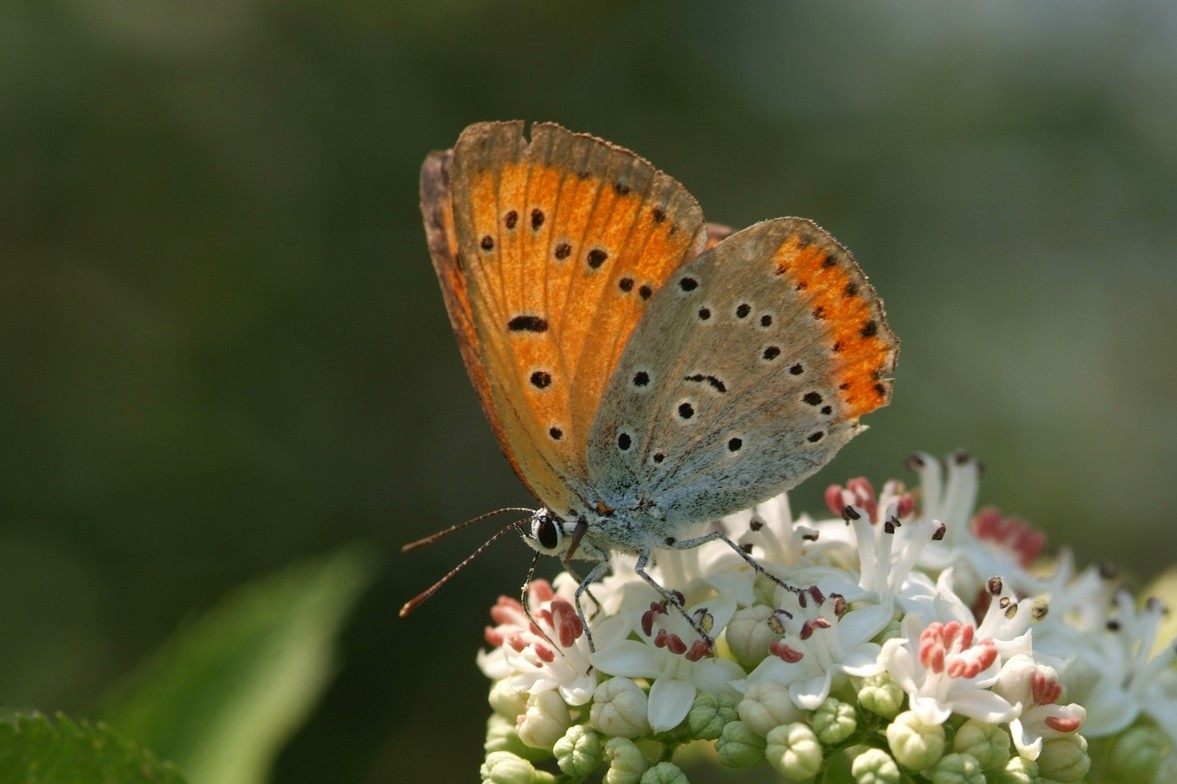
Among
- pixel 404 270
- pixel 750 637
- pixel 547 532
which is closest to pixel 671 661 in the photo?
pixel 750 637

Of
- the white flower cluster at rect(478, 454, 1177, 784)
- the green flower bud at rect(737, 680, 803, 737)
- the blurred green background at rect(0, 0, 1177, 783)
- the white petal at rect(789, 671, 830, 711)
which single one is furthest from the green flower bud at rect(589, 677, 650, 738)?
the blurred green background at rect(0, 0, 1177, 783)

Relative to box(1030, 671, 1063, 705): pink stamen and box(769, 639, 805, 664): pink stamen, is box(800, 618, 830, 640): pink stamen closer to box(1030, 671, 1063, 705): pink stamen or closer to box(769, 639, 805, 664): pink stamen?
box(769, 639, 805, 664): pink stamen

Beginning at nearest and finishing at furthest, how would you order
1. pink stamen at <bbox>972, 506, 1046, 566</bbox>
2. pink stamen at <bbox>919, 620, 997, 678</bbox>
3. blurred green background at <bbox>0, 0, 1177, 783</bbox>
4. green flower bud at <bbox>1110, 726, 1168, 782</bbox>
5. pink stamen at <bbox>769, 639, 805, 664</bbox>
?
pink stamen at <bbox>919, 620, 997, 678</bbox>, pink stamen at <bbox>769, 639, 805, 664</bbox>, green flower bud at <bbox>1110, 726, 1168, 782</bbox>, pink stamen at <bbox>972, 506, 1046, 566</bbox>, blurred green background at <bbox>0, 0, 1177, 783</bbox>

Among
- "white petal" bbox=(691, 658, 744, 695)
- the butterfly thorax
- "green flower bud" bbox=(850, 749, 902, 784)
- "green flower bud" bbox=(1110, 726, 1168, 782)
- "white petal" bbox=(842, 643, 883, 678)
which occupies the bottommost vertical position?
"green flower bud" bbox=(1110, 726, 1168, 782)

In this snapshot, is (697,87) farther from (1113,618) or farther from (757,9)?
(1113,618)

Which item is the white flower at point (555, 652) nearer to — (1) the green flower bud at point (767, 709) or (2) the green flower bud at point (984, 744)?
(1) the green flower bud at point (767, 709)

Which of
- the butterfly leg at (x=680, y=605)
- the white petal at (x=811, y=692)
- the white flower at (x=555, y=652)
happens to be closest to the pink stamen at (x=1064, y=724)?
the white petal at (x=811, y=692)
